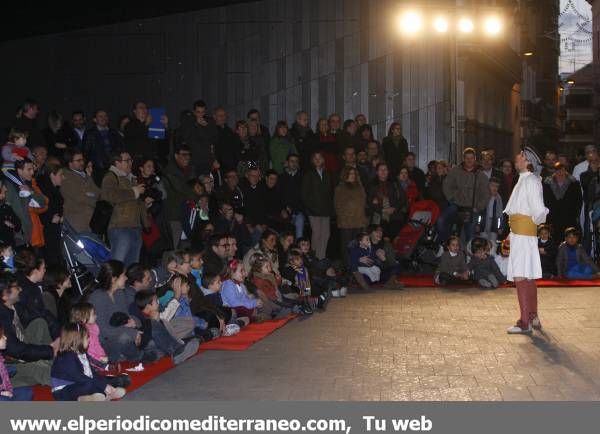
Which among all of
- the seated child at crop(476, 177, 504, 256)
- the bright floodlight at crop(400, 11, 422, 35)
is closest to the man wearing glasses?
the seated child at crop(476, 177, 504, 256)

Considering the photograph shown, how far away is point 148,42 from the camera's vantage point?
2319 centimetres

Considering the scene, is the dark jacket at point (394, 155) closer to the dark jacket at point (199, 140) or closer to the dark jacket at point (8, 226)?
the dark jacket at point (199, 140)

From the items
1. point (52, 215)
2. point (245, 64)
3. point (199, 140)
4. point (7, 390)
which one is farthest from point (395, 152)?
point (7, 390)

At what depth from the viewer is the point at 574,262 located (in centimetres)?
1664

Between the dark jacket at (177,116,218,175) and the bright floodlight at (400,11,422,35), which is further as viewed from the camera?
the bright floodlight at (400,11,422,35)

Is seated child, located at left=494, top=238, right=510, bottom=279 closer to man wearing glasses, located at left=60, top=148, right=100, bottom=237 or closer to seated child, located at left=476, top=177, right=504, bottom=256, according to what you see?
seated child, located at left=476, top=177, right=504, bottom=256

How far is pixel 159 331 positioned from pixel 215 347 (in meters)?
0.78

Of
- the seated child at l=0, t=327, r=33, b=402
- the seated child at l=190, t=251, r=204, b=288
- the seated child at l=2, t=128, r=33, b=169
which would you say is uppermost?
the seated child at l=2, t=128, r=33, b=169

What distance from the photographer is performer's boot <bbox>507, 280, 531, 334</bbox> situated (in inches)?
439

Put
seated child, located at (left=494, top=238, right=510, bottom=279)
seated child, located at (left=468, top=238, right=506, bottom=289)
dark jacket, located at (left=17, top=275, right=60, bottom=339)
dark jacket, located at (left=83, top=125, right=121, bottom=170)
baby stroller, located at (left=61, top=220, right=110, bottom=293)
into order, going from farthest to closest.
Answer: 1. seated child, located at (left=494, top=238, right=510, bottom=279)
2. seated child, located at (left=468, top=238, right=506, bottom=289)
3. dark jacket, located at (left=83, top=125, right=121, bottom=170)
4. baby stroller, located at (left=61, top=220, right=110, bottom=293)
5. dark jacket, located at (left=17, top=275, right=60, bottom=339)

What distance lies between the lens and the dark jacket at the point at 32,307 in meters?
9.09

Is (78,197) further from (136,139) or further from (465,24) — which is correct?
(465,24)

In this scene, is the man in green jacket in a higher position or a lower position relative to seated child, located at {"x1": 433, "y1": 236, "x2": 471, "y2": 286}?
higher

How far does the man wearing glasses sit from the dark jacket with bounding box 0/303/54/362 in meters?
4.12
